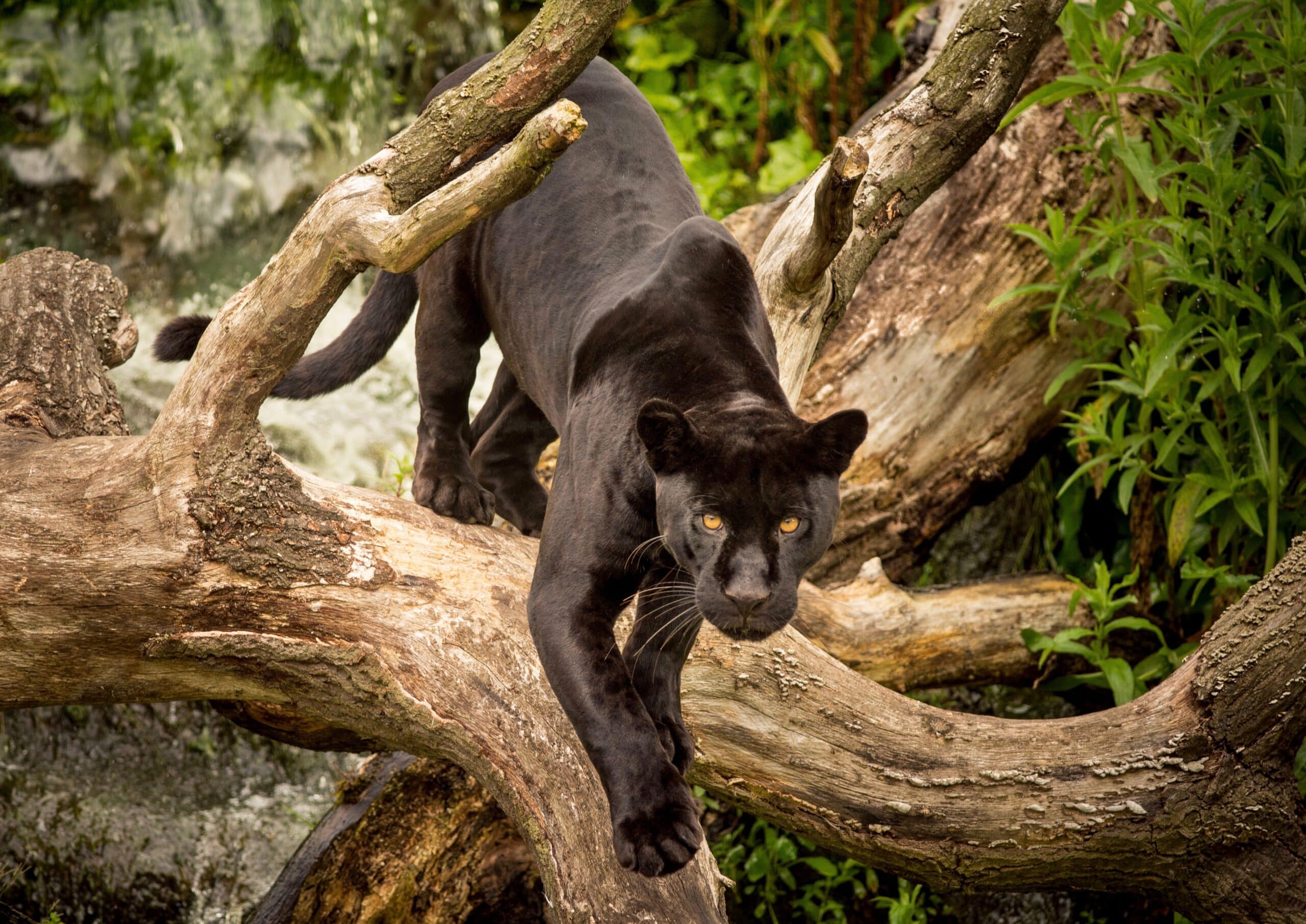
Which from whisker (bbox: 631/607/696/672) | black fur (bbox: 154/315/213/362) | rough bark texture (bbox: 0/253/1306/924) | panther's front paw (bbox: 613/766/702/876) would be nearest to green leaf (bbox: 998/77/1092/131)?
rough bark texture (bbox: 0/253/1306/924)

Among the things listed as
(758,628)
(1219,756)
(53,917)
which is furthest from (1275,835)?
(53,917)

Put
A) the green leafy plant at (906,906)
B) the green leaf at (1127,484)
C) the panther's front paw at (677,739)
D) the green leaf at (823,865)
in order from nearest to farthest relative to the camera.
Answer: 1. the panther's front paw at (677,739)
2. the green leaf at (1127,484)
3. the green leafy plant at (906,906)
4. the green leaf at (823,865)

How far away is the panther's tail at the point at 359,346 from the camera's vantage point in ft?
11.3

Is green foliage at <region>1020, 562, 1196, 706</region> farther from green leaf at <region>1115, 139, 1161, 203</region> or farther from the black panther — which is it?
the black panther

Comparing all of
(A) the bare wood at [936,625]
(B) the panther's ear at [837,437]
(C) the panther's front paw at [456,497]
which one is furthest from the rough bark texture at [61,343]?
(A) the bare wood at [936,625]

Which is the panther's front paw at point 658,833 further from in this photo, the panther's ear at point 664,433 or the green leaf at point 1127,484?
the green leaf at point 1127,484

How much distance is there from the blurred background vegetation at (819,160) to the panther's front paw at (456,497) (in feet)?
4.04

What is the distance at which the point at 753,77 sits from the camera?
23.4 ft

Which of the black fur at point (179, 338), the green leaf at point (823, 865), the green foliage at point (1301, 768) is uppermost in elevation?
the black fur at point (179, 338)

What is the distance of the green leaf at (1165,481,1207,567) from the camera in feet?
11.6

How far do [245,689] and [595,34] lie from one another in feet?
5.64

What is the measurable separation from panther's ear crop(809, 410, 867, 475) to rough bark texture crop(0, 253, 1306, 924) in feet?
2.64

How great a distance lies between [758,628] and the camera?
225cm

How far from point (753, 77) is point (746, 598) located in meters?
5.63
